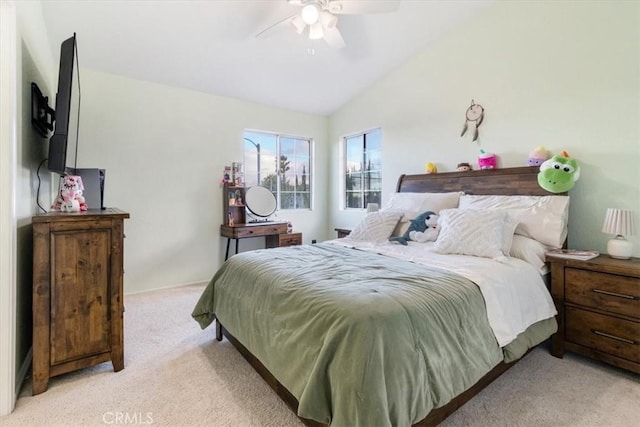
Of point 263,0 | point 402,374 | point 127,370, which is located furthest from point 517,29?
point 127,370

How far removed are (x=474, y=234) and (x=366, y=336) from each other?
57.9 inches

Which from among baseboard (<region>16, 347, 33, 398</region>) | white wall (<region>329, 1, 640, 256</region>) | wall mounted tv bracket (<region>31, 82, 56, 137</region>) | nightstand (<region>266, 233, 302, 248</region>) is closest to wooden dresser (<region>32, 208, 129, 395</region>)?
baseboard (<region>16, 347, 33, 398</region>)

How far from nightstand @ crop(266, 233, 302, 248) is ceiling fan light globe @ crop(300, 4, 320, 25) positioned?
267cm

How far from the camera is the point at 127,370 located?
1.99 meters

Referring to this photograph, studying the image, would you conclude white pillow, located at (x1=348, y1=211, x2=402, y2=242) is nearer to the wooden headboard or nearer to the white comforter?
the white comforter

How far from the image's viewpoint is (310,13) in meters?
2.24

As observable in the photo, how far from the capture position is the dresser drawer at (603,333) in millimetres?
1875

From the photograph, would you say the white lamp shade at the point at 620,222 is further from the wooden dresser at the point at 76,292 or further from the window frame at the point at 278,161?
the window frame at the point at 278,161

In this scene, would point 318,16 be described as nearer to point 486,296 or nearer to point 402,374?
point 486,296

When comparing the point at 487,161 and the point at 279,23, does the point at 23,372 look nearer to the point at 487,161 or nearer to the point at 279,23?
the point at 279,23

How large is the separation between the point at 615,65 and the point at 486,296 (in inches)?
84.7

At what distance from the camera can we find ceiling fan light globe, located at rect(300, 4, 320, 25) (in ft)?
7.25

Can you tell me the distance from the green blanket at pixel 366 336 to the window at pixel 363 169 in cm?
261
